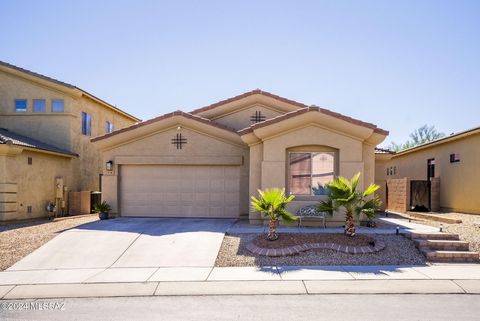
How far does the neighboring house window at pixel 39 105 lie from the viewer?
18.2 m

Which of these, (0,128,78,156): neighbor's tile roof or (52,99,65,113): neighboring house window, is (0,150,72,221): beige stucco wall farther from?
(52,99,65,113): neighboring house window

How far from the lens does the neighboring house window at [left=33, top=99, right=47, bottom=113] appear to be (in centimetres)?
1823

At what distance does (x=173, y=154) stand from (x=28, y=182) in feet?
21.4

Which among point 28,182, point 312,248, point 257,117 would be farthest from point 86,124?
point 312,248

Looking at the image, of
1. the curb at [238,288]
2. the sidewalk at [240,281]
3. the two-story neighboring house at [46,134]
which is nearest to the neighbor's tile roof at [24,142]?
the two-story neighboring house at [46,134]

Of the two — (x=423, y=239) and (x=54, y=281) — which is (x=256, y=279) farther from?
(x=423, y=239)

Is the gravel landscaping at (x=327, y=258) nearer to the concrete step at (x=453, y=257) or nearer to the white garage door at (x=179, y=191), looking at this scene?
the concrete step at (x=453, y=257)

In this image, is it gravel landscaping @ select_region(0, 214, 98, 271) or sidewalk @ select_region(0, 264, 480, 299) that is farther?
gravel landscaping @ select_region(0, 214, 98, 271)

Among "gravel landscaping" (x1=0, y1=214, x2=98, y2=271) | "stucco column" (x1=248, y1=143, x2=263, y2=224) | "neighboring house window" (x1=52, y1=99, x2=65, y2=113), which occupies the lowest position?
"gravel landscaping" (x1=0, y1=214, x2=98, y2=271)

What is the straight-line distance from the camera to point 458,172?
1652 cm

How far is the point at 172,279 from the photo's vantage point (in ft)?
25.1

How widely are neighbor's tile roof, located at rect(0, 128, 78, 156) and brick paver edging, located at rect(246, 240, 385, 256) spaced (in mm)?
10842

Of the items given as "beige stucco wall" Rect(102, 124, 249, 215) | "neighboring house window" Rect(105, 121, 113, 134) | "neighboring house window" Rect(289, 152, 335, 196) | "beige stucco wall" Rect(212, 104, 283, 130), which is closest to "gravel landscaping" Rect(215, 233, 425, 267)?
"neighboring house window" Rect(289, 152, 335, 196)

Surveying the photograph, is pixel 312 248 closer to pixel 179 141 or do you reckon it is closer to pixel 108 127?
pixel 179 141
